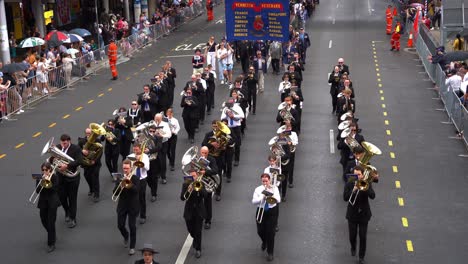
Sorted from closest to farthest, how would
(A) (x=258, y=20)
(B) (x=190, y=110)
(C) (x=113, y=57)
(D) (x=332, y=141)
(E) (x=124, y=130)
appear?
1. (E) (x=124, y=130)
2. (B) (x=190, y=110)
3. (D) (x=332, y=141)
4. (A) (x=258, y=20)
5. (C) (x=113, y=57)

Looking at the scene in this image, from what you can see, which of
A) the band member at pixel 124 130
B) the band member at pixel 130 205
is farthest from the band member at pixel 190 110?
the band member at pixel 130 205

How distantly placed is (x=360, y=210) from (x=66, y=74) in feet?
65.3

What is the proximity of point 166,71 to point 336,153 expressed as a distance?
684 cm

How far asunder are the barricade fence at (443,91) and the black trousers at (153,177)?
29.2 ft

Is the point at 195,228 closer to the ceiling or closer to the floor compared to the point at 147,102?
closer to the floor

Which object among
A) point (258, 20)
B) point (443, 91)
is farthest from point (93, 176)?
point (258, 20)

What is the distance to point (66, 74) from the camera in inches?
1231

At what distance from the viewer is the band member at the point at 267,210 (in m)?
13.6

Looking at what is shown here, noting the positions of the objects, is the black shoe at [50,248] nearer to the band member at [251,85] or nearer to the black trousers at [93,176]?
the black trousers at [93,176]

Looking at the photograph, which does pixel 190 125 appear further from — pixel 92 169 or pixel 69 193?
pixel 69 193

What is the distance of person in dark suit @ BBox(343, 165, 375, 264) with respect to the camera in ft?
44.3

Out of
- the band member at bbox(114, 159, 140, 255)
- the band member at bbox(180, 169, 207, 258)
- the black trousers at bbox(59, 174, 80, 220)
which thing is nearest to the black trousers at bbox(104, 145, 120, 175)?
the black trousers at bbox(59, 174, 80, 220)

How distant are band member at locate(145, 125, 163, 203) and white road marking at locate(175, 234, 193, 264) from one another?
2.15 meters

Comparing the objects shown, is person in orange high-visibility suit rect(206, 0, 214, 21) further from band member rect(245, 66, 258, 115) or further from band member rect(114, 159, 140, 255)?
band member rect(114, 159, 140, 255)
